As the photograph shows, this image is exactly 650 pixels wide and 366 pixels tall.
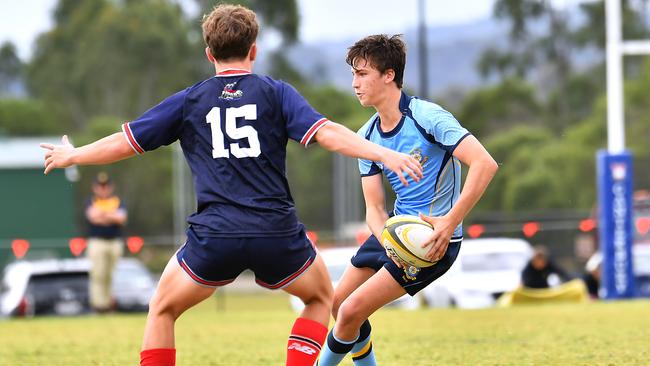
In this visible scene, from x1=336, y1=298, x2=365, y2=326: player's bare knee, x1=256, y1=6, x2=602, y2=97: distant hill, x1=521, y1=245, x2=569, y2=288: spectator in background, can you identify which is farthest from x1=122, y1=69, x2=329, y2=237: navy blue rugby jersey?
x1=256, y1=6, x2=602, y2=97: distant hill

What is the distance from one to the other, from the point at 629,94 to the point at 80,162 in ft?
113

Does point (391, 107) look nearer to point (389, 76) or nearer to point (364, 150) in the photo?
point (389, 76)

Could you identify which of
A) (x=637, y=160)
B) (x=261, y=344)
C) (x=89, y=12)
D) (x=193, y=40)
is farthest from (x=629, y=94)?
(x=261, y=344)

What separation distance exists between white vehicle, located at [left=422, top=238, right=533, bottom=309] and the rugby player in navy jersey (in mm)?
13478

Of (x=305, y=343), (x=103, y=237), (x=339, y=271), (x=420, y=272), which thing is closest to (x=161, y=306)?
(x=305, y=343)

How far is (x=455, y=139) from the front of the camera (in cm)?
585

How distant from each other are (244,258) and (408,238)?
902 mm

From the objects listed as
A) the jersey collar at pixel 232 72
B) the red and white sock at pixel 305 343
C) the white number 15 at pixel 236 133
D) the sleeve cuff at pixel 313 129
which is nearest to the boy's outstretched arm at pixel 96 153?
the white number 15 at pixel 236 133

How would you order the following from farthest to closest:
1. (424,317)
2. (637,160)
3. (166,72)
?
(166,72), (637,160), (424,317)

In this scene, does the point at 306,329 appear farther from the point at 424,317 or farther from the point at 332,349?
the point at 424,317

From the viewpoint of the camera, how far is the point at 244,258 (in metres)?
5.31

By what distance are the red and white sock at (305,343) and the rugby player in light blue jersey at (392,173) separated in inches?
17.9

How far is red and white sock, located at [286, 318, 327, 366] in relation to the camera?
5.60m

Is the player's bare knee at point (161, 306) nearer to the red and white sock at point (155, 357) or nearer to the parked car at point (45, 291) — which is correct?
the red and white sock at point (155, 357)
